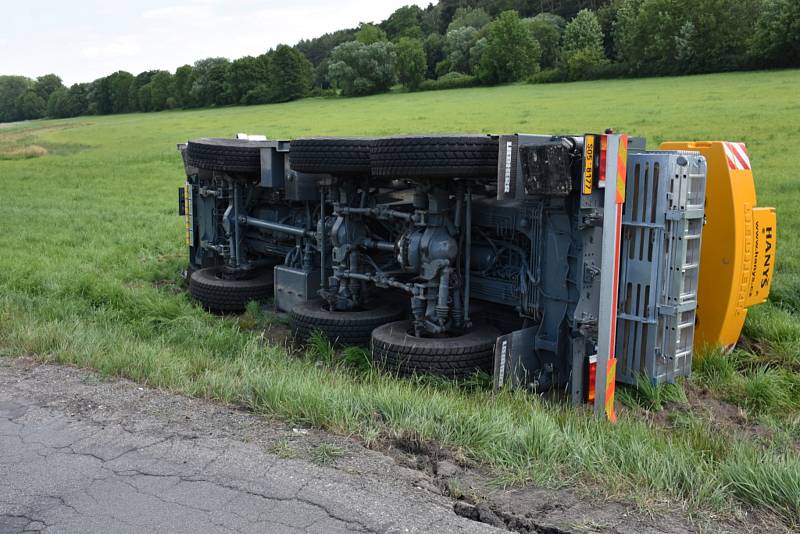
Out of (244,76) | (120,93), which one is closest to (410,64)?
(244,76)

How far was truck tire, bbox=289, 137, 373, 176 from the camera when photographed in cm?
667

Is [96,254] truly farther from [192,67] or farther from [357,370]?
[192,67]

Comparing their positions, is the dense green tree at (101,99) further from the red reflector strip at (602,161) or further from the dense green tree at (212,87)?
the red reflector strip at (602,161)

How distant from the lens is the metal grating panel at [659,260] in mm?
5469

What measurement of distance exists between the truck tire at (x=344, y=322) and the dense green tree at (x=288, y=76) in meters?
65.7

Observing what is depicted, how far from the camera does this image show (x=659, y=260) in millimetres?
5523

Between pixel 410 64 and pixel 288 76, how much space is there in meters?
12.9

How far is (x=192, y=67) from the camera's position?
8425 centimetres

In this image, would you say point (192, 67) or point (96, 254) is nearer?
point (96, 254)

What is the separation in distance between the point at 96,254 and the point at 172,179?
13.5 meters

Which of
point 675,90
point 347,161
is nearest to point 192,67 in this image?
point 675,90

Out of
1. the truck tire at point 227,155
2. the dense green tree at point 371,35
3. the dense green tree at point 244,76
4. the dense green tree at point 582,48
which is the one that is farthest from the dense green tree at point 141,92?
the truck tire at point 227,155

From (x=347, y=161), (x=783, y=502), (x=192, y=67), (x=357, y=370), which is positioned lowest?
(x=357, y=370)

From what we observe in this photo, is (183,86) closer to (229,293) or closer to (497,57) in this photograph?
(497,57)
